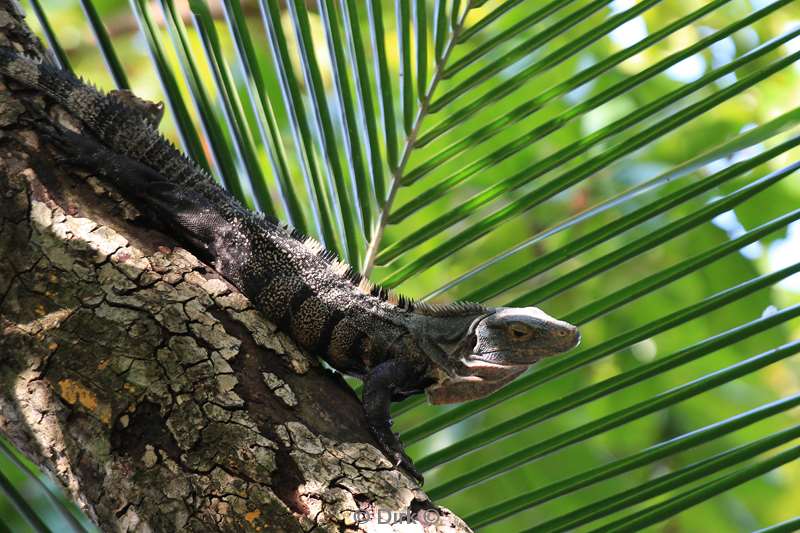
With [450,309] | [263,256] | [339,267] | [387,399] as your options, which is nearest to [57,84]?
[263,256]

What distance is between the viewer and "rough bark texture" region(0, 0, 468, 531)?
232cm

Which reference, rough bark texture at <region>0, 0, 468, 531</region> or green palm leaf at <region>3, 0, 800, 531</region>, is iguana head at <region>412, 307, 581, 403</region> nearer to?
green palm leaf at <region>3, 0, 800, 531</region>

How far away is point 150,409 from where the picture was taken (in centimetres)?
245

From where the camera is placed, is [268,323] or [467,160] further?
[467,160]

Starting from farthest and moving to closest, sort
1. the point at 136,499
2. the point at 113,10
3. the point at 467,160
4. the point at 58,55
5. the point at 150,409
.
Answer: the point at 113,10, the point at 467,160, the point at 58,55, the point at 150,409, the point at 136,499

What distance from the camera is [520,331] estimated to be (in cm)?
389

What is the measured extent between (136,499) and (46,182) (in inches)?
51.7

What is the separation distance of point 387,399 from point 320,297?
71 centimetres

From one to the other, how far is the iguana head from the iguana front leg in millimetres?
172

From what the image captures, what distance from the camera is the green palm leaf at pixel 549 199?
2.78 m

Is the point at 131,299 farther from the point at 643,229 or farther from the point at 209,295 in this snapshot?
the point at 643,229

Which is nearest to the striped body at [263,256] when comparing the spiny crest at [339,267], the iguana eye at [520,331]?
the spiny crest at [339,267]

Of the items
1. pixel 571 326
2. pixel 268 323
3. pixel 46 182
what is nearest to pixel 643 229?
pixel 571 326

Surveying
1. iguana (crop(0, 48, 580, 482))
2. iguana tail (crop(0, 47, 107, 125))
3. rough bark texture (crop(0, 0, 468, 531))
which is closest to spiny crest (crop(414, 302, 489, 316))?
iguana (crop(0, 48, 580, 482))
